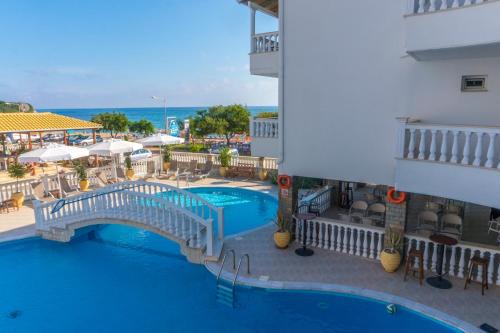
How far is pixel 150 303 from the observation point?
862 centimetres

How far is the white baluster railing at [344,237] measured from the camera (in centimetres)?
1021

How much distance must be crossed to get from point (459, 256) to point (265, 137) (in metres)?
7.10

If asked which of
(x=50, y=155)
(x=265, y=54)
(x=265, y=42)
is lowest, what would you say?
(x=50, y=155)

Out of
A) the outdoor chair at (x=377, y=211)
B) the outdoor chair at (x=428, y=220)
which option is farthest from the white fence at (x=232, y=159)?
the outdoor chair at (x=428, y=220)

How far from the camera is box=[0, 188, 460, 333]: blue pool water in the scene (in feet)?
25.1

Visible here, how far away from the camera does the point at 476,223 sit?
40.7 feet

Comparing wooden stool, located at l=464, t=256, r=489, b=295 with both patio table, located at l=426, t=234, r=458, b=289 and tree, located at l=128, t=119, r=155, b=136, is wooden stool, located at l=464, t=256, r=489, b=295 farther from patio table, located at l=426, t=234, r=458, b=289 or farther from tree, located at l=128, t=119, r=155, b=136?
tree, located at l=128, t=119, r=155, b=136

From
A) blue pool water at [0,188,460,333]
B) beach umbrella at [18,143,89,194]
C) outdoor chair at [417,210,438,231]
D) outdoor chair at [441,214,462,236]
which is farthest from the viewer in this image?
beach umbrella at [18,143,89,194]

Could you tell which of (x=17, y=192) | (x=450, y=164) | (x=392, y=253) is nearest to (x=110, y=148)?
(x=17, y=192)

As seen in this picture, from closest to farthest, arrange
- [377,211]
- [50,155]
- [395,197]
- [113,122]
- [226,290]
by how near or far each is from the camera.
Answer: [226,290] < [395,197] < [377,211] < [50,155] < [113,122]

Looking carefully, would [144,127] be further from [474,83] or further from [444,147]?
[444,147]

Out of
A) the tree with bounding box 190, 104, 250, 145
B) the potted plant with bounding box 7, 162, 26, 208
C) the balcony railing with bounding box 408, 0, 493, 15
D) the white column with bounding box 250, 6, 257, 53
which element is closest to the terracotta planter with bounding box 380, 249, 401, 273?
the balcony railing with bounding box 408, 0, 493, 15

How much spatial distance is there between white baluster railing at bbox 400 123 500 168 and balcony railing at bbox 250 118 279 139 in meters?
4.71

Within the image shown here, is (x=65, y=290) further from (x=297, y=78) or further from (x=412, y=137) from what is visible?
(x=412, y=137)
